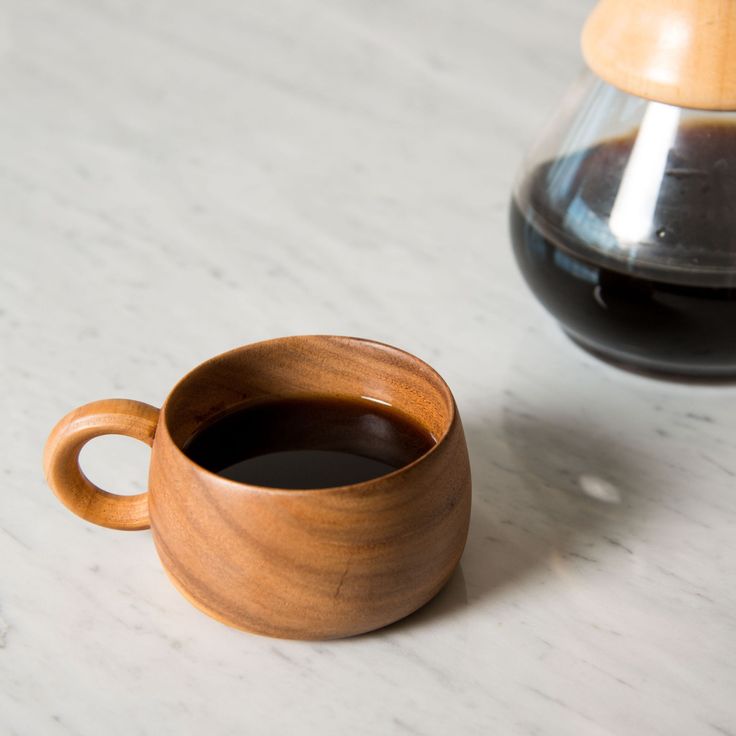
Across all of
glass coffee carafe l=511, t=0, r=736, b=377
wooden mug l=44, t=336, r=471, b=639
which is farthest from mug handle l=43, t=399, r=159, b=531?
glass coffee carafe l=511, t=0, r=736, b=377

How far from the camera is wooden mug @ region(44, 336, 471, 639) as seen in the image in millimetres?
499

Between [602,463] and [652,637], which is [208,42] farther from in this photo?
[652,637]

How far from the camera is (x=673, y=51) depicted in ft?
2.09

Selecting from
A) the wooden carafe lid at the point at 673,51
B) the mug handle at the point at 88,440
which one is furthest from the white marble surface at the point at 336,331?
the wooden carafe lid at the point at 673,51

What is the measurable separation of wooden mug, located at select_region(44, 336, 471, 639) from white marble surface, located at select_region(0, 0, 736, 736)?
0.12 feet

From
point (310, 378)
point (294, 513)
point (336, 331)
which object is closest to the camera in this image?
point (294, 513)

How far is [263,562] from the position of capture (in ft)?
1.66

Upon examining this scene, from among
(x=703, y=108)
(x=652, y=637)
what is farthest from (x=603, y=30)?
(x=652, y=637)

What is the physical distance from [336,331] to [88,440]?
29 cm

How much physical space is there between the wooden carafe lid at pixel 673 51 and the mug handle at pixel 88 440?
0.32m

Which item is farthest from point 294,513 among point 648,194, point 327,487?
point 648,194

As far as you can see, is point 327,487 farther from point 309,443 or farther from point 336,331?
point 336,331

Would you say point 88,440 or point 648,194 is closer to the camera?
point 88,440

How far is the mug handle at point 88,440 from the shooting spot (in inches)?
21.6
